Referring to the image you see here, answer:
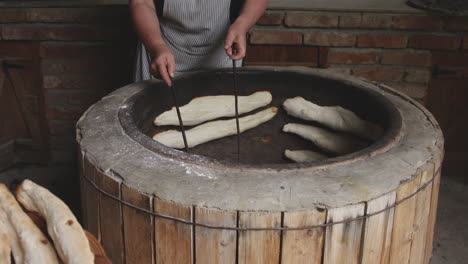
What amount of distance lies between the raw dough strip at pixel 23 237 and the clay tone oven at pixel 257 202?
1.45 ft

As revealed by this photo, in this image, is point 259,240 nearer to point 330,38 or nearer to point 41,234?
point 41,234

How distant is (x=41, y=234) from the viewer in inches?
36.9

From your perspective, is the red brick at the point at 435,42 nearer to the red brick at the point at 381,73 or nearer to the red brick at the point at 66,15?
the red brick at the point at 381,73

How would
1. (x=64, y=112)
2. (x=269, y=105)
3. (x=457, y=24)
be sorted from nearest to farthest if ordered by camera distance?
(x=269, y=105), (x=457, y=24), (x=64, y=112)

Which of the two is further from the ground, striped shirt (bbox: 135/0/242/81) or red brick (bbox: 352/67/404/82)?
striped shirt (bbox: 135/0/242/81)

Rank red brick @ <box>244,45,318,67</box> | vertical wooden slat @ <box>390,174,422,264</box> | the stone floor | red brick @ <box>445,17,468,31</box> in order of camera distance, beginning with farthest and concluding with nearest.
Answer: red brick @ <box>244,45,318,67</box> < red brick @ <box>445,17,468,31</box> < the stone floor < vertical wooden slat @ <box>390,174,422,264</box>

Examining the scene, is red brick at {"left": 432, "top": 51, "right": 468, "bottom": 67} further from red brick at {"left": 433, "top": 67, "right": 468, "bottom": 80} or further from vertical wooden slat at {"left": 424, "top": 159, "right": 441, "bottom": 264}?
vertical wooden slat at {"left": 424, "top": 159, "right": 441, "bottom": 264}

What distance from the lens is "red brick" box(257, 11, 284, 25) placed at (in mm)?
3240

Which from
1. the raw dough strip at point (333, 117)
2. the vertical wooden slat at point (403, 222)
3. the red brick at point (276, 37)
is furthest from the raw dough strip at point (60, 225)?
the red brick at point (276, 37)

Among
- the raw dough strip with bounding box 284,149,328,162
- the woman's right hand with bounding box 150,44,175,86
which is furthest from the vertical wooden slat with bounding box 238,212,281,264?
the raw dough strip with bounding box 284,149,328,162

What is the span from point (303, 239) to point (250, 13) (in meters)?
1.30

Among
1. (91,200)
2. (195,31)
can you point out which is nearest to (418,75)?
(195,31)

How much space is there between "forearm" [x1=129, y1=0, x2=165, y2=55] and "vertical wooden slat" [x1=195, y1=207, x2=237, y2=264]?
0.95m

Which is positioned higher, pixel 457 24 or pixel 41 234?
pixel 457 24
